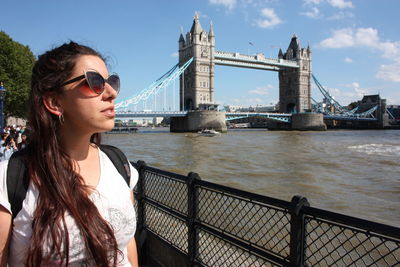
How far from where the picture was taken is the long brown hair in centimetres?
97

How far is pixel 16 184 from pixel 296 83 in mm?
72278

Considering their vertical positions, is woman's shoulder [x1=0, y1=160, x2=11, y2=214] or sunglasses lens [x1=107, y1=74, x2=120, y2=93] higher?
sunglasses lens [x1=107, y1=74, x2=120, y2=93]

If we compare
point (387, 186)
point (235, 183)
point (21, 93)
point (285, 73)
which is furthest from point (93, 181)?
point (285, 73)

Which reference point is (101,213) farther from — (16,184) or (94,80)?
(94,80)

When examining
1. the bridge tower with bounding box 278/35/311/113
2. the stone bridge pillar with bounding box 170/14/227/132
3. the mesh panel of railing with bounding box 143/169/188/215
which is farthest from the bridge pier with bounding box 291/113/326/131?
the mesh panel of railing with bounding box 143/169/188/215

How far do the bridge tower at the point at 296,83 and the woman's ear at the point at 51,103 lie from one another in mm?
68491

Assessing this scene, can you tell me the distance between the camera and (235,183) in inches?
357

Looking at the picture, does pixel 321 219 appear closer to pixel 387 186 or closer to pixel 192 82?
pixel 387 186

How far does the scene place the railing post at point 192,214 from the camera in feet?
7.57

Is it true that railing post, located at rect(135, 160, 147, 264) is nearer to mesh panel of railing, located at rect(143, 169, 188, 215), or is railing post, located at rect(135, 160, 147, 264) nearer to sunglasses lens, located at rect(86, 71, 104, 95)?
mesh panel of railing, located at rect(143, 169, 188, 215)

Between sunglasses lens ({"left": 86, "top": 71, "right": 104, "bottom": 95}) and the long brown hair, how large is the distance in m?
0.06

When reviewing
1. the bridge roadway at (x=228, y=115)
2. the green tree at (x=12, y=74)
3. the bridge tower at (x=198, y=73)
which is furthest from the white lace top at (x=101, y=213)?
the bridge tower at (x=198, y=73)

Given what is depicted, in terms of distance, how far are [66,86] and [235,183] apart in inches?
324

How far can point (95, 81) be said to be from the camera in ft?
3.52
